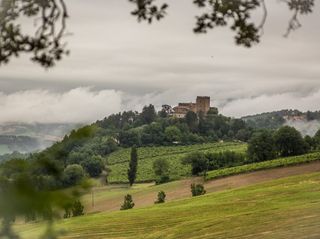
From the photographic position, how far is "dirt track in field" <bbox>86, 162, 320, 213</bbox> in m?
88.1

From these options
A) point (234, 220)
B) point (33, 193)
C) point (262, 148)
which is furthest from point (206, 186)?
point (33, 193)

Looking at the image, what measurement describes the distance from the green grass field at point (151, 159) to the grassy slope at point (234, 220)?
66.3m

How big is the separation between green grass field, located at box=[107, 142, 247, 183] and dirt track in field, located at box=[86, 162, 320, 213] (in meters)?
16.6

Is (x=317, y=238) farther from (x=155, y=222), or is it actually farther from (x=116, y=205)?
(x=116, y=205)

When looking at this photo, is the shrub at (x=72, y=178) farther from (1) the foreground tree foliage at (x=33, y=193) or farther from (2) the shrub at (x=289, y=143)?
(2) the shrub at (x=289, y=143)

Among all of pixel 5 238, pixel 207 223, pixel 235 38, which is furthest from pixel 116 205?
pixel 5 238

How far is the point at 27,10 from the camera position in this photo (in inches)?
289

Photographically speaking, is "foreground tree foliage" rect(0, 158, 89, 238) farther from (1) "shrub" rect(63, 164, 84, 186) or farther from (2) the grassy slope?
(2) the grassy slope

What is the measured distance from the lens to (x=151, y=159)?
16725 centimetres

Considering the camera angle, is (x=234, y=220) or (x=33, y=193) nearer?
(x=33, y=193)

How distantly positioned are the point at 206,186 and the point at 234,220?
54.4 meters

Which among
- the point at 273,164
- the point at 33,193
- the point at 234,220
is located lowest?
the point at 234,220

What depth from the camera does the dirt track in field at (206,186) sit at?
3469 inches

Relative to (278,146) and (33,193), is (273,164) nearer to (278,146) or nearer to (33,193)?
(278,146)
